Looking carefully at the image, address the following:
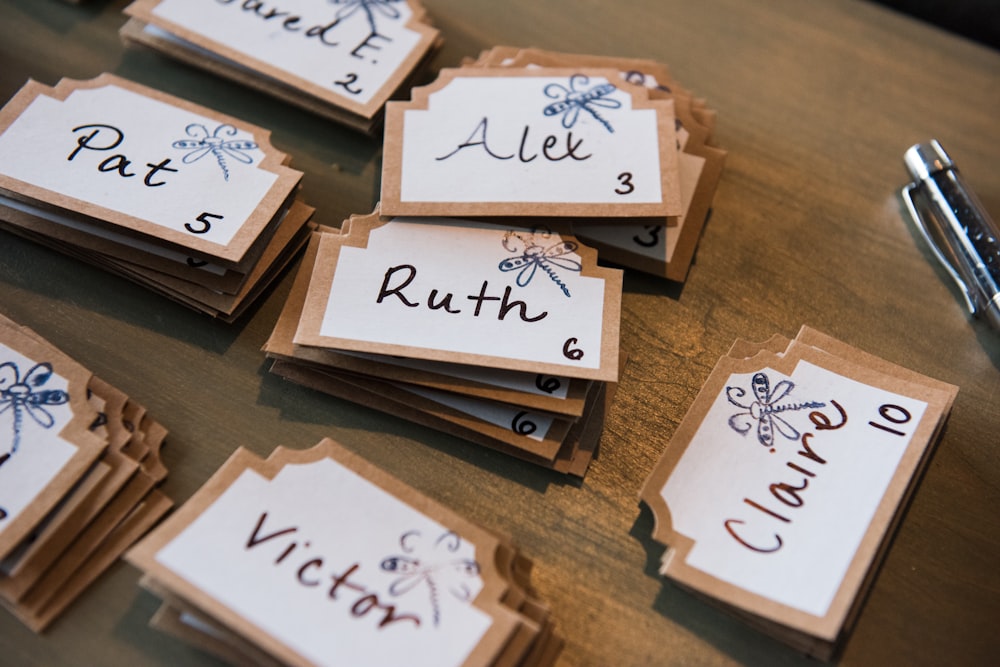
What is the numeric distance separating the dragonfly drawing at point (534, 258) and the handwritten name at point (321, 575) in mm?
277

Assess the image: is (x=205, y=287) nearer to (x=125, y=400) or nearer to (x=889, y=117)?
(x=125, y=400)

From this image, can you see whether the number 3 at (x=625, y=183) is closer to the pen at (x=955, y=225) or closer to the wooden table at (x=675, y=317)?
the wooden table at (x=675, y=317)

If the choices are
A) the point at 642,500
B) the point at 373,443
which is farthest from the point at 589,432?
the point at 373,443

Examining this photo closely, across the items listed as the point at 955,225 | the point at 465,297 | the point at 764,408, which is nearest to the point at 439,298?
the point at 465,297

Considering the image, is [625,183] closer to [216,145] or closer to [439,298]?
[439,298]

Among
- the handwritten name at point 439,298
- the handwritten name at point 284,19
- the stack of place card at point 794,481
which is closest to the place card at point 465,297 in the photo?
the handwritten name at point 439,298

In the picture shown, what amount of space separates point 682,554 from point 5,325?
568mm

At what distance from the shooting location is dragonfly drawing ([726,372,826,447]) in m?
0.70

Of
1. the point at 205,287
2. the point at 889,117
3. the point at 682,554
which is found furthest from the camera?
the point at 889,117

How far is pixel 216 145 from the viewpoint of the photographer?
80cm

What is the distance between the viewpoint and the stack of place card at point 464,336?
0.70 meters

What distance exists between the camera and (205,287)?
754 mm

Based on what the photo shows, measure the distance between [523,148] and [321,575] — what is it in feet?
1.36

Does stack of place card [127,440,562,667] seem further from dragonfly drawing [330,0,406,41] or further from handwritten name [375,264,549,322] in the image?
dragonfly drawing [330,0,406,41]
